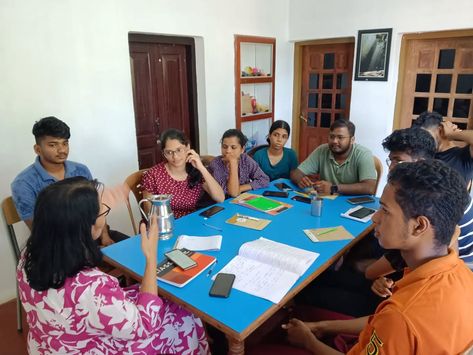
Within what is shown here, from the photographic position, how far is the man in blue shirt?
199 centimetres

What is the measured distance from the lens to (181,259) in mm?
1501

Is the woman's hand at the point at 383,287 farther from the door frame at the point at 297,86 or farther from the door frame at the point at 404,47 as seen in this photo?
the door frame at the point at 297,86

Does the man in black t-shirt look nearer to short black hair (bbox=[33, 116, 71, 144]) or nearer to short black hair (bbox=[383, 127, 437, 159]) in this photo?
short black hair (bbox=[383, 127, 437, 159])

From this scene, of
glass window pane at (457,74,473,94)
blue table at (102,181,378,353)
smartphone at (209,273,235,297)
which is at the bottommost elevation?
blue table at (102,181,378,353)

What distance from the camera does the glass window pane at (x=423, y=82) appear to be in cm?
373

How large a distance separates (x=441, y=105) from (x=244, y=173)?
2.46m

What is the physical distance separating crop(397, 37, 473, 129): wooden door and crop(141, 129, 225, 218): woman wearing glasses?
2750 mm

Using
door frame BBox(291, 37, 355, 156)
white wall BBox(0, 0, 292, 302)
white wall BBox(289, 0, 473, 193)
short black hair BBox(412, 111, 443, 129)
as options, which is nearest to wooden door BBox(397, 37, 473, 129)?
white wall BBox(289, 0, 473, 193)

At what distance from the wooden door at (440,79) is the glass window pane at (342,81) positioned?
0.69 metres

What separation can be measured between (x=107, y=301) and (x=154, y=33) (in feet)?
8.86

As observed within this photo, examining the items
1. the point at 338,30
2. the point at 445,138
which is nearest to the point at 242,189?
the point at 445,138

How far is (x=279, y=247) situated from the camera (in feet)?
5.26

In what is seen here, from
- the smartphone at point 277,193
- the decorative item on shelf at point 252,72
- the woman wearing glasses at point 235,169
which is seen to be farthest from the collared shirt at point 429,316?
the decorative item on shelf at point 252,72

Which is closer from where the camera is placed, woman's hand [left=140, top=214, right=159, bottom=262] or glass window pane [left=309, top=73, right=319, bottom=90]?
woman's hand [left=140, top=214, right=159, bottom=262]
